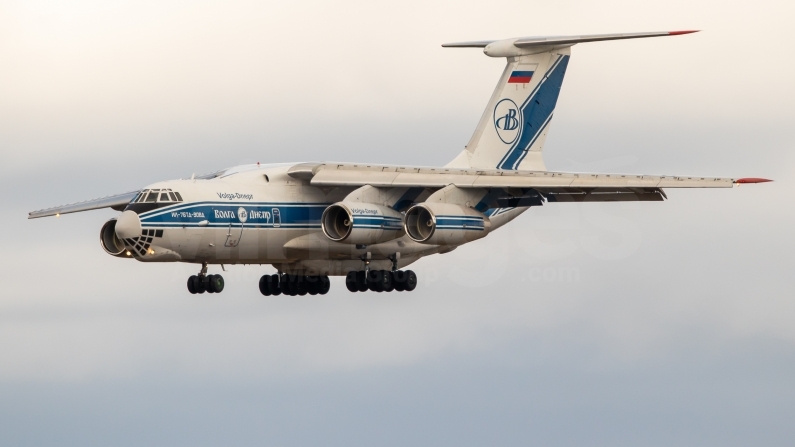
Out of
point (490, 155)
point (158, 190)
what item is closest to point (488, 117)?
point (490, 155)

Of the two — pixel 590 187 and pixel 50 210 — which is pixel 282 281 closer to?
pixel 50 210

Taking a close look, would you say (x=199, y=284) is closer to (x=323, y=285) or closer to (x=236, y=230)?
(x=236, y=230)

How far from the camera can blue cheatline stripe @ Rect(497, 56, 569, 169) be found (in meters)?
22.1

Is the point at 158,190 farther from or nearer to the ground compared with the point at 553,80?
nearer to the ground

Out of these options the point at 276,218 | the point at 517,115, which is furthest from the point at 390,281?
the point at 517,115

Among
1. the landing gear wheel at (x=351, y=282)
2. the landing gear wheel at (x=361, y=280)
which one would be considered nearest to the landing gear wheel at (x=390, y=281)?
the landing gear wheel at (x=361, y=280)

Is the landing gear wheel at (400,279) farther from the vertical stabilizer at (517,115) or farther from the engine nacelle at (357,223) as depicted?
the vertical stabilizer at (517,115)

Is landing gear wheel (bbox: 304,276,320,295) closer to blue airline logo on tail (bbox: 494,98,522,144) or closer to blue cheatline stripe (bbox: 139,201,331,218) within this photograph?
blue cheatline stripe (bbox: 139,201,331,218)

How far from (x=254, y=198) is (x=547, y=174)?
400 cm

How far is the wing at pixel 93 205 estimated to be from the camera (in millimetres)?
20000

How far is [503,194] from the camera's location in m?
20.2

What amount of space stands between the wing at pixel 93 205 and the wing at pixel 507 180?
239cm

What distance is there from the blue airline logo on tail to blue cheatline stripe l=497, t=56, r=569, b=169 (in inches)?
4.6

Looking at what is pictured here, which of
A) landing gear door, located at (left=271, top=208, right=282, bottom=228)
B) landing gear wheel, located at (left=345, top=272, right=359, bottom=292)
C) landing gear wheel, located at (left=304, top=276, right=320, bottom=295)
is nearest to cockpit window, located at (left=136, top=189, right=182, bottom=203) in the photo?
landing gear door, located at (left=271, top=208, right=282, bottom=228)
